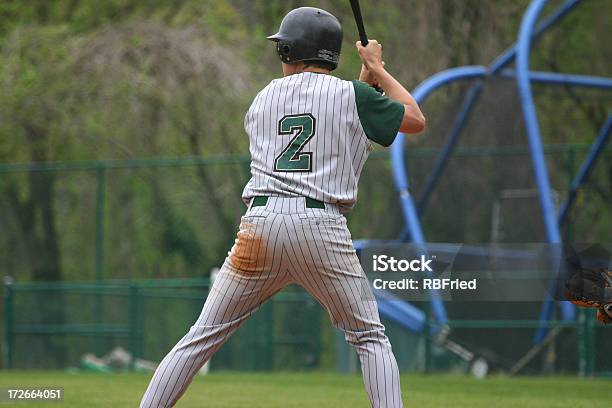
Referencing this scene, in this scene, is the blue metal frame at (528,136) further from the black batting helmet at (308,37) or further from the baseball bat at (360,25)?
the black batting helmet at (308,37)

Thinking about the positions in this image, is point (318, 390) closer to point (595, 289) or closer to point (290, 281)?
point (595, 289)

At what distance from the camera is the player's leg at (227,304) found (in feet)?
16.9

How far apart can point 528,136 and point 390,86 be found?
930 cm

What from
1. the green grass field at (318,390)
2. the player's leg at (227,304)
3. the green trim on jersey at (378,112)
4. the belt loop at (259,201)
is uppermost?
the green trim on jersey at (378,112)

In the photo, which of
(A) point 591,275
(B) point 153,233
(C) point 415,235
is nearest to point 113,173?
(B) point 153,233

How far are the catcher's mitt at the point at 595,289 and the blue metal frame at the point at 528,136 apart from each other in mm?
7331

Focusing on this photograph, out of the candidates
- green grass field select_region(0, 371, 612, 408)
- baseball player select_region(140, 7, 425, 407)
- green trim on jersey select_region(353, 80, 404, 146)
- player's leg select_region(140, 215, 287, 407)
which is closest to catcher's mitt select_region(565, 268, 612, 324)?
baseball player select_region(140, 7, 425, 407)

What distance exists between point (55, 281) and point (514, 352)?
6.84 m

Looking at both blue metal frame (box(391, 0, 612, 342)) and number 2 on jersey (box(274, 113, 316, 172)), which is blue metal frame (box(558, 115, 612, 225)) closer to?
blue metal frame (box(391, 0, 612, 342))

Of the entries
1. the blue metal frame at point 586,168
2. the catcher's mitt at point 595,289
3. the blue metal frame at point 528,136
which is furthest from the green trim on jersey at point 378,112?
the blue metal frame at point 586,168

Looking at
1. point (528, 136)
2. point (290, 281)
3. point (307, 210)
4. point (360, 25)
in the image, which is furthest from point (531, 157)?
point (307, 210)

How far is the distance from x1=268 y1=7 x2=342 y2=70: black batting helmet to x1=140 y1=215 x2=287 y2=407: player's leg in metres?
0.76

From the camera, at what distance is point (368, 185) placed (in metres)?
15.8

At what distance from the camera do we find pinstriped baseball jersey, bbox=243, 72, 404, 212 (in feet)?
16.8
